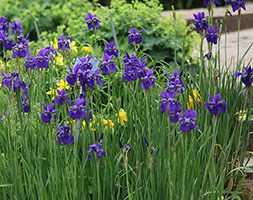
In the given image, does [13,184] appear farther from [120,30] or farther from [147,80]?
[120,30]

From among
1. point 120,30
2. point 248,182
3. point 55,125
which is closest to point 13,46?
point 55,125

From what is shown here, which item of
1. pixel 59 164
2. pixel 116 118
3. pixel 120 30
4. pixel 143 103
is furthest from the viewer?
pixel 120 30

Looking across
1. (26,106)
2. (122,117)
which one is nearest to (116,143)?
(122,117)

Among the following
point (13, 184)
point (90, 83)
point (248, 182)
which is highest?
point (90, 83)

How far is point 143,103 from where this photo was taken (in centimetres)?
305

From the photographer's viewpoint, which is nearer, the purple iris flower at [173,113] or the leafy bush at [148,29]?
the purple iris flower at [173,113]

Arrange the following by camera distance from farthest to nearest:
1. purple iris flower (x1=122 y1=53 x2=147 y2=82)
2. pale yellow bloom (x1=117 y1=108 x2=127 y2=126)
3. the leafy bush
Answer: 1. the leafy bush
2. pale yellow bloom (x1=117 y1=108 x2=127 y2=126)
3. purple iris flower (x1=122 y1=53 x2=147 y2=82)

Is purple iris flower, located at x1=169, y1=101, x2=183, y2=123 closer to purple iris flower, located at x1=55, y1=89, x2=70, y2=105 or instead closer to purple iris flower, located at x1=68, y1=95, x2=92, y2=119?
purple iris flower, located at x1=68, y1=95, x2=92, y2=119

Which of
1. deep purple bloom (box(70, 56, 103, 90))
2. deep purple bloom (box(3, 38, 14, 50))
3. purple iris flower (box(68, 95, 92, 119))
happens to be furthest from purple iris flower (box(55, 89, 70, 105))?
deep purple bloom (box(3, 38, 14, 50))

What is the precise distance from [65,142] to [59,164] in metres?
0.30

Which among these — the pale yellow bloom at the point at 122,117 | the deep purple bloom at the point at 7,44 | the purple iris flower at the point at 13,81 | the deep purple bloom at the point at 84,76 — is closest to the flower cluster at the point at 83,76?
the deep purple bloom at the point at 84,76

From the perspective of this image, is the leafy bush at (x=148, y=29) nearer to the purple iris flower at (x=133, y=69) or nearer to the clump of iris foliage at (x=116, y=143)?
the clump of iris foliage at (x=116, y=143)

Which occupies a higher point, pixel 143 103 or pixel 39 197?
pixel 143 103

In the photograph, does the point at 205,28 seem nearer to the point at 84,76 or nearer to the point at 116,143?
the point at 116,143
